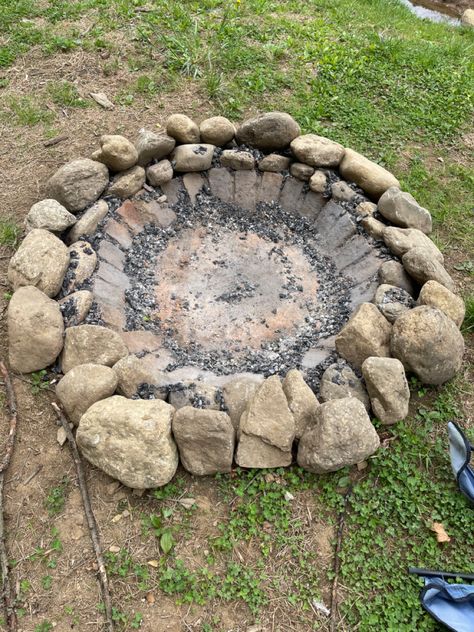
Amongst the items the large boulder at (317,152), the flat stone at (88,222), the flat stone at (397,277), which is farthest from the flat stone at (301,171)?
the flat stone at (88,222)

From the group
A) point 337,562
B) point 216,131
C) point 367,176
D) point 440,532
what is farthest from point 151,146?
point 440,532

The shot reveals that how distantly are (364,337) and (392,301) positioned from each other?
426mm

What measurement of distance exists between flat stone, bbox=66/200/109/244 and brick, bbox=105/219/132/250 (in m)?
0.08

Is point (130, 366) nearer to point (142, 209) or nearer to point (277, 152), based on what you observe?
point (142, 209)

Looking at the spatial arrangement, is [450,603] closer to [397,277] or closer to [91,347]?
[397,277]

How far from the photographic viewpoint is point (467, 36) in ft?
25.3

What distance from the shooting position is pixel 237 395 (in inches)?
120

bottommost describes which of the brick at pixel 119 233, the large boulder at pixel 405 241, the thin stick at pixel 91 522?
the thin stick at pixel 91 522

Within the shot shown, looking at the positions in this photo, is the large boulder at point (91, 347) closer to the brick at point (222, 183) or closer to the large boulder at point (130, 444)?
the large boulder at point (130, 444)

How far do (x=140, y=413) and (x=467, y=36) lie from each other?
25.4ft

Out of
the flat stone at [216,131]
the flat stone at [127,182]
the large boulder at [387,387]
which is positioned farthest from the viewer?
the flat stone at [216,131]

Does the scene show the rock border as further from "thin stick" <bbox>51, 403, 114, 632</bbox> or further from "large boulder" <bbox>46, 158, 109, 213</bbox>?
"thin stick" <bbox>51, 403, 114, 632</bbox>

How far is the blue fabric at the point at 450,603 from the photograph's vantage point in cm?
244

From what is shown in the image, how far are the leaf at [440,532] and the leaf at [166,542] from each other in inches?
53.5
